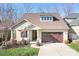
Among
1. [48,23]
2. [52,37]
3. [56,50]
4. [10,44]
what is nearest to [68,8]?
[48,23]

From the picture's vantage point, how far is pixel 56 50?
15.1m

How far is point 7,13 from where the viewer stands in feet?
50.5

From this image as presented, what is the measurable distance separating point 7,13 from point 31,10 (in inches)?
44.1

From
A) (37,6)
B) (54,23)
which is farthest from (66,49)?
(37,6)

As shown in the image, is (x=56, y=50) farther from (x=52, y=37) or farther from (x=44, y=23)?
(x=44, y=23)

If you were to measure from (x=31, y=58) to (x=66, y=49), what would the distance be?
1683mm

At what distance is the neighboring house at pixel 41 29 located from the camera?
15.4m

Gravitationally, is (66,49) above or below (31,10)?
below

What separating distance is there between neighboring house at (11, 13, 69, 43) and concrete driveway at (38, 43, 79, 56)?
27 centimetres

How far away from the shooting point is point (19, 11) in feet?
50.3

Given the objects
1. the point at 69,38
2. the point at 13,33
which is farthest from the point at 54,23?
the point at 13,33

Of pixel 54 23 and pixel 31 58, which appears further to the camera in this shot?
pixel 54 23

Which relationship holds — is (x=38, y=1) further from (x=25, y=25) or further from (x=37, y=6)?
(x=25, y=25)

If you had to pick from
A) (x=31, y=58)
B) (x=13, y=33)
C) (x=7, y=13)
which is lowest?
(x=31, y=58)
